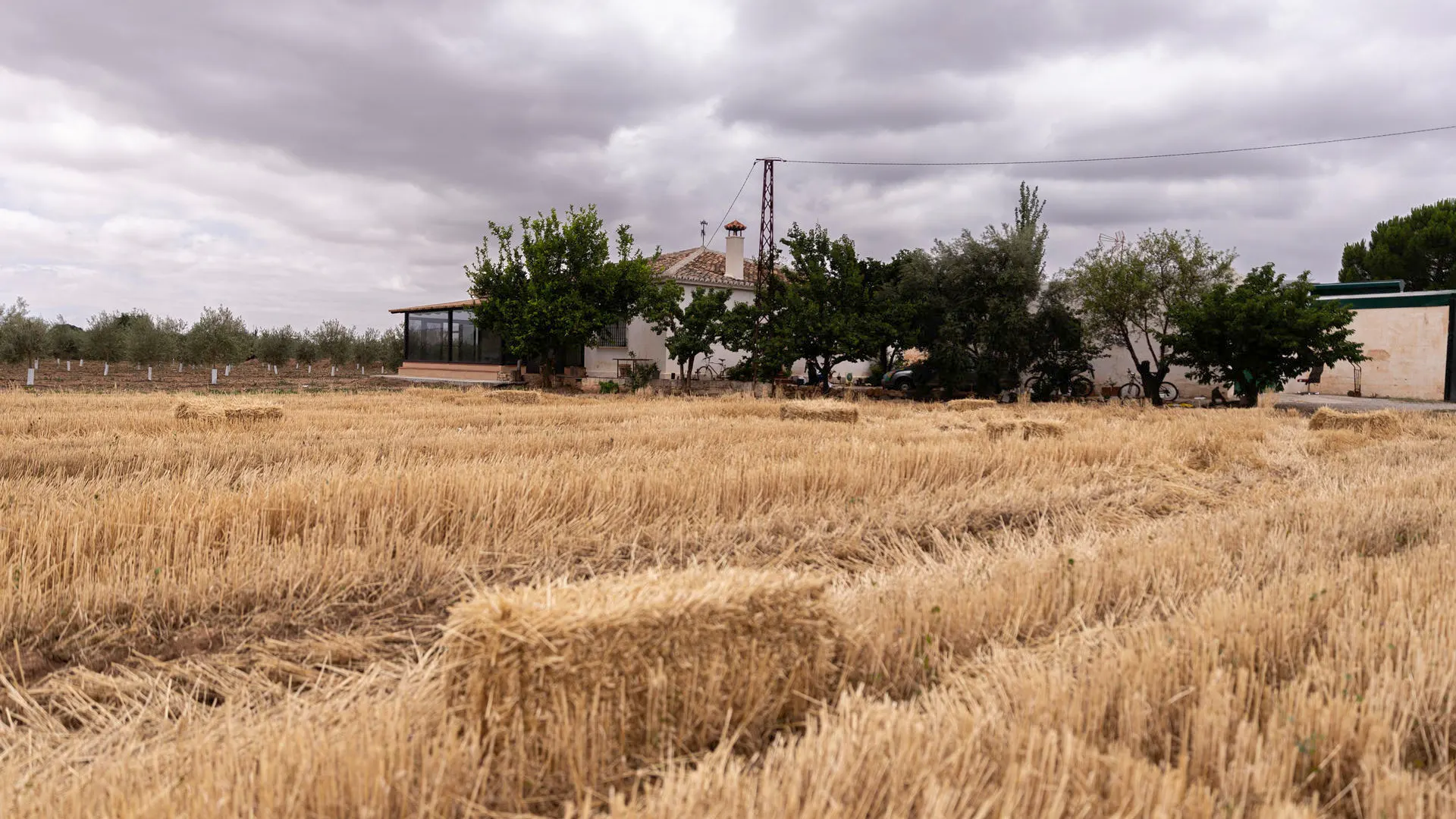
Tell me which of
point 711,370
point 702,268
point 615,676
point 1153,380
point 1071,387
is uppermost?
point 702,268

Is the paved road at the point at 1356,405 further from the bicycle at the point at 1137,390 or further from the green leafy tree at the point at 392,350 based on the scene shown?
the green leafy tree at the point at 392,350

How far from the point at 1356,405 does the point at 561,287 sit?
26649 millimetres

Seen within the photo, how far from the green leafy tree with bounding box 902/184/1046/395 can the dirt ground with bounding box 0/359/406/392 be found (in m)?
21.0

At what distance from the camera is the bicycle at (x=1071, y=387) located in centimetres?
2827

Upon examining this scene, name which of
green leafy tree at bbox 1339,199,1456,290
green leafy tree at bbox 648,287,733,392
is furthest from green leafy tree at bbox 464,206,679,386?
green leafy tree at bbox 1339,199,1456,290

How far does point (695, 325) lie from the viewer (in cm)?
3231

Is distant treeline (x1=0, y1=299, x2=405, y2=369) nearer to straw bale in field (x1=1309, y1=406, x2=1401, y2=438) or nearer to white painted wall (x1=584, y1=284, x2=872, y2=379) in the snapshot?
white painted wall (x1=584, y1=284, x2=872, y2=379)

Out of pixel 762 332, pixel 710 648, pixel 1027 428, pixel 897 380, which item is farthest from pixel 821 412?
pixel 897 380

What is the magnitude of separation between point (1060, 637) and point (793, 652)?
141cm

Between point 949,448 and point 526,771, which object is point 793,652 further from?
point 949,448

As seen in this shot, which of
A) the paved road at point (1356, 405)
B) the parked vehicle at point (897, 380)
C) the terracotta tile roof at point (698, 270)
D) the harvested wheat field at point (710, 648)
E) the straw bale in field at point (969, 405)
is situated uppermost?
the terracotta tile roof at point (698, 270)

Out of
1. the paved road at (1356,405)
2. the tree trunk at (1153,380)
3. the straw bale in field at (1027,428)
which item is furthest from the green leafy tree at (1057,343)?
the straw bale in field at (1027,428)

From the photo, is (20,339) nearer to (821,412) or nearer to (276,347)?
(276,347)

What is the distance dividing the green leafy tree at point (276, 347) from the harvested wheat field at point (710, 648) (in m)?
51.7
